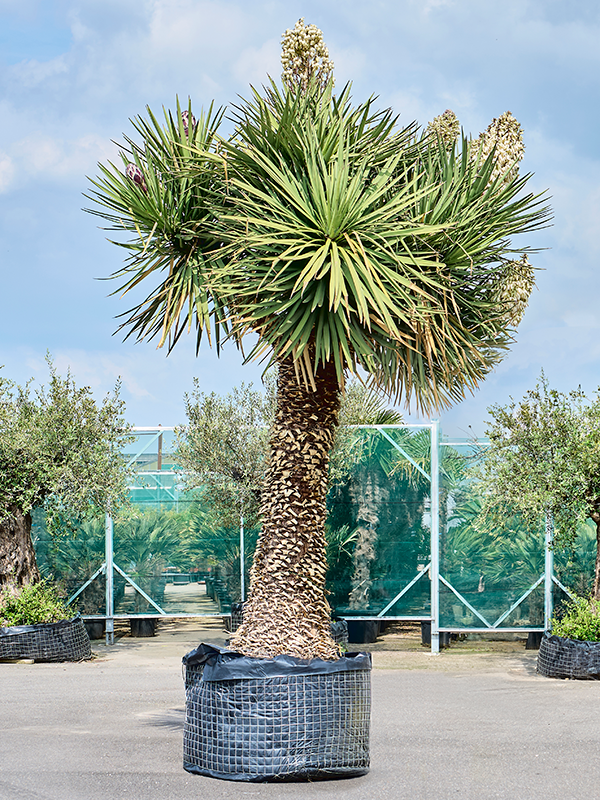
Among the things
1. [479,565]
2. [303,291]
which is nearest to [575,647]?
[479,565]

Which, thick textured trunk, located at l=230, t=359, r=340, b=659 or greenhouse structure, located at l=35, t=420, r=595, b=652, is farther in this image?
greenhouse structure, located at l=35, t=420, r=595, b=652

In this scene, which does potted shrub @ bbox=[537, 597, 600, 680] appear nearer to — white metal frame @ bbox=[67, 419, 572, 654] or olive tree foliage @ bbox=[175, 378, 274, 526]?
white metal frame @ bbox=[67, 419, 572, 654]

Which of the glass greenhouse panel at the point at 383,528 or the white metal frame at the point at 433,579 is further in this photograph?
the glass greenhouse panel at the point at 383,528

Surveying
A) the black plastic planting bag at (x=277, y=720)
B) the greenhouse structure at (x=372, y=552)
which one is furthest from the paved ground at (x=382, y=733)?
the greenhouse structure at (x=372, y=552)

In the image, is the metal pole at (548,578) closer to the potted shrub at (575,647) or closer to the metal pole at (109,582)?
the potted shrub at (575,647)

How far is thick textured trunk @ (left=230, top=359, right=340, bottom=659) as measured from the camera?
5.99 metres

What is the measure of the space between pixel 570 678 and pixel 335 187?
23.1 feet

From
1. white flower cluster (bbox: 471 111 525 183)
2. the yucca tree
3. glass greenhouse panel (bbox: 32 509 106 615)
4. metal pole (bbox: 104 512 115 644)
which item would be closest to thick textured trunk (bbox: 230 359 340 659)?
the yucca tree

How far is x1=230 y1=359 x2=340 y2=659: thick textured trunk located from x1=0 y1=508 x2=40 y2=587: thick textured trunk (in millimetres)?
6385

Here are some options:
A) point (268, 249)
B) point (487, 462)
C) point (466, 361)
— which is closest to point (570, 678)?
point (487, 462)

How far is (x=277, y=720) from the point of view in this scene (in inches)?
221

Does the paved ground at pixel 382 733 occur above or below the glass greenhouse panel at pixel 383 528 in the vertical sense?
below

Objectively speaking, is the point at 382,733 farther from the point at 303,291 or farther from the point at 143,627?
the point at 143,627

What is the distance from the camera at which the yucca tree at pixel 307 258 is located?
18.4 feet
